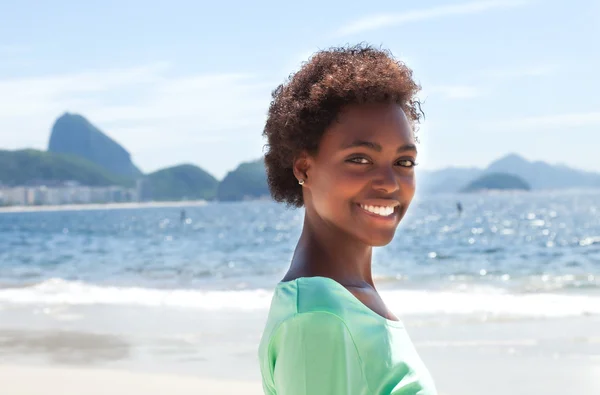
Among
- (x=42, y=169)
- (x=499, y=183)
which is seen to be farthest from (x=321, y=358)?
(x=499, y=183)

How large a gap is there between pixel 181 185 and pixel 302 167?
18724 cm

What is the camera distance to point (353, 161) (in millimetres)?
1400

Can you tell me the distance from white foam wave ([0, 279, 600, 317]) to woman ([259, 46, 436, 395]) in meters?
10.7

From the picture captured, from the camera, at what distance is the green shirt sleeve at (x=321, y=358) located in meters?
1.24

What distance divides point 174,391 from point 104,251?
2899 cm

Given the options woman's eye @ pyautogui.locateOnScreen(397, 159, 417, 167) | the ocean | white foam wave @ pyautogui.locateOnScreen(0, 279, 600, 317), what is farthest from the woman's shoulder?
white foam wave @ pyautogui.locateOnScreen(0, 279, 600, 317)

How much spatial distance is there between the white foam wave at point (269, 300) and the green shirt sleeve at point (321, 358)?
10.9 m

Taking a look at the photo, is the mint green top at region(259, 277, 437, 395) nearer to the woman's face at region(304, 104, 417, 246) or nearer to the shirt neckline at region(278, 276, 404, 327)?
the shirt neckline at region(278, 276, 404, 327)

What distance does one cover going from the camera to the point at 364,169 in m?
1.41

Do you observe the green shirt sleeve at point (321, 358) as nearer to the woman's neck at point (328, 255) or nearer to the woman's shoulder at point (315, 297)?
the woman's shoulder at point (315, 297)

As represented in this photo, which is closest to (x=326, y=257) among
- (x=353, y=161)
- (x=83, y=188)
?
(x=353, y=161)

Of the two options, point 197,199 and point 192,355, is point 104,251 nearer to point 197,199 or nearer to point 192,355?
point 192,355

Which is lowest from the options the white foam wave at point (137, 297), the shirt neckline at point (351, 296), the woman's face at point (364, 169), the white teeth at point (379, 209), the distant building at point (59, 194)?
the white foam wave at point (137, 297)

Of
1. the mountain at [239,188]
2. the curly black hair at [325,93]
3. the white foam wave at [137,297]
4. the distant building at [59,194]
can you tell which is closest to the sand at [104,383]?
the white foam wave at [137,297]
